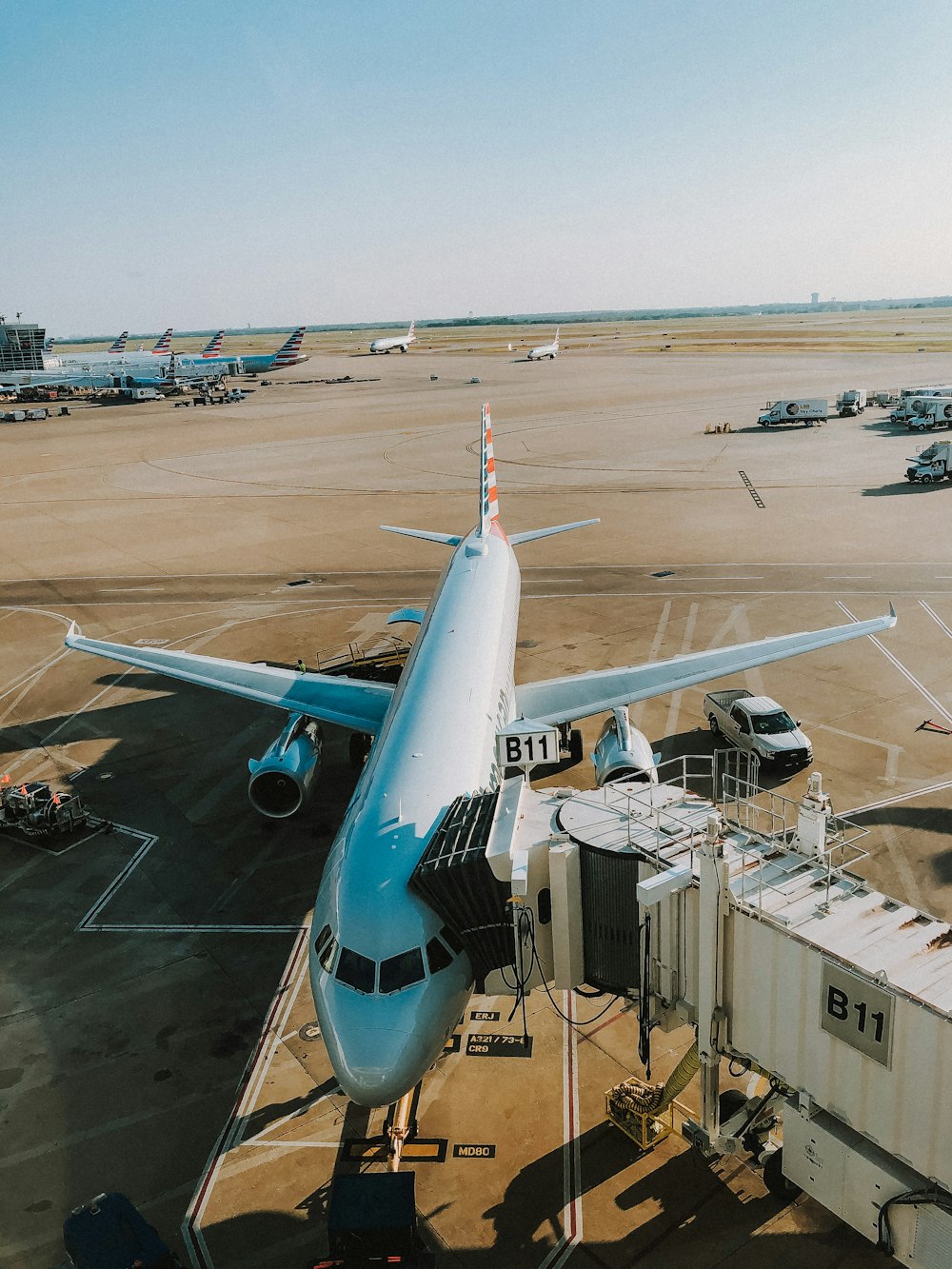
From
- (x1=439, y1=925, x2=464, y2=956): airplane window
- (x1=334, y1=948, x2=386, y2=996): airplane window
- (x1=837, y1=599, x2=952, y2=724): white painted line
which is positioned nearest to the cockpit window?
(x1=334, y1=948, x2=386, y2=996): airplane window

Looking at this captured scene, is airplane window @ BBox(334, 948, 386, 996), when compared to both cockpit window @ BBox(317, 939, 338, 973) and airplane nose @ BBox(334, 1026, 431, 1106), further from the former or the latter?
airplane nose @ BBox(334, 1026, 431, 1106)

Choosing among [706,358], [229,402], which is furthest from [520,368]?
[229,402]

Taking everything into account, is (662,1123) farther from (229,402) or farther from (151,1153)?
(229,402)

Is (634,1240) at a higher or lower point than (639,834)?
lower

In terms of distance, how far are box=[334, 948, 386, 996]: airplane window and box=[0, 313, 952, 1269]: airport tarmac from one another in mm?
3703

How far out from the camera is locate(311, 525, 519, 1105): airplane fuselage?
1351 cm

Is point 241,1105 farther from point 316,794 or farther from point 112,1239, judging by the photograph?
point 316,794

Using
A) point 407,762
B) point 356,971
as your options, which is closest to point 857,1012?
point 356,971

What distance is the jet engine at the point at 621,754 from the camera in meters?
24.8

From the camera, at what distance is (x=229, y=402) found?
148 meters

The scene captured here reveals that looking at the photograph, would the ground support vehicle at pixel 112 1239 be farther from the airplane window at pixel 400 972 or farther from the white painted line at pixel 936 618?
the white painted line at pixel 936 618

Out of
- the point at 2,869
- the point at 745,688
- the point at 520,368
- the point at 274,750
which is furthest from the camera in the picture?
the point at 520,368

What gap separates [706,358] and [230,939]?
191m

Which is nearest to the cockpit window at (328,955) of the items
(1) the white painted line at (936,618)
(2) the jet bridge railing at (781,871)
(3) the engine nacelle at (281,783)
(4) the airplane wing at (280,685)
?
(2) the jet bridge railing at (781,871)
